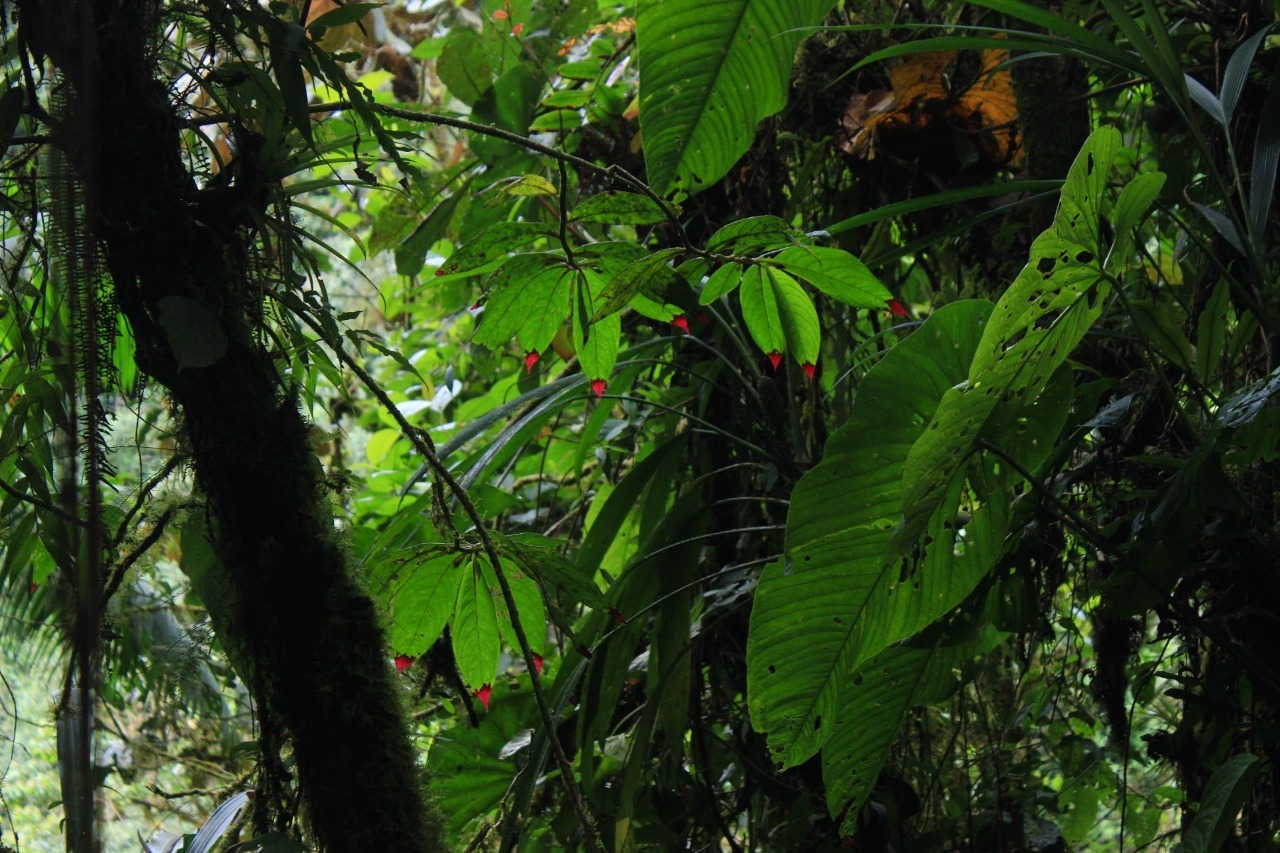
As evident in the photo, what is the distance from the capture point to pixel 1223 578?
0.89 m

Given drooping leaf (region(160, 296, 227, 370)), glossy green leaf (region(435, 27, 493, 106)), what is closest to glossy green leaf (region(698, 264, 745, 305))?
drooping leaf (region(160, 296, 227, 370))

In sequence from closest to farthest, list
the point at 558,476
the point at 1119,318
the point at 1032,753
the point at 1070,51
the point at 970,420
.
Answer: the point at 970,420
the point at 1070,51
the point at 1119,318
the point at 1032,753
the point at 558,476

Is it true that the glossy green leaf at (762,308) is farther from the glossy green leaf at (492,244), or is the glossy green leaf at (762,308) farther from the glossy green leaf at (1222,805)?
the glossy green leaf at (1222,805)

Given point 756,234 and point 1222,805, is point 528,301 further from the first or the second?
point 1222,805

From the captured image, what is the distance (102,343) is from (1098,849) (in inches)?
91.9

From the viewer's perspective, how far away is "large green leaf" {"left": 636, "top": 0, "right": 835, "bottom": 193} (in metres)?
0.85

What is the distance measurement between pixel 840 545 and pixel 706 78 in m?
0.42

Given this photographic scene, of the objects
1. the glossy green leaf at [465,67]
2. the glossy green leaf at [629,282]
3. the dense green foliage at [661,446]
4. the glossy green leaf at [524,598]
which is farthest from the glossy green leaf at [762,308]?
the glossy green leaf at [465,67]

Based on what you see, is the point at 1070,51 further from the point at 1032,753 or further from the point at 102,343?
the point at 1032,753

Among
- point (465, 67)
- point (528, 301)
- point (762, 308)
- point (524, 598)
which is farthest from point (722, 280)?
point (465, 67)

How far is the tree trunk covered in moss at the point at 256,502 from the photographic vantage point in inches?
26.7

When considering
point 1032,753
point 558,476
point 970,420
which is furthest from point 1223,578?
point 558,476

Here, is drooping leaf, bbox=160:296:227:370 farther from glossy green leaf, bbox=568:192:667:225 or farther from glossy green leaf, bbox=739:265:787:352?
glossy green leaf, bbox=739:265:787:352

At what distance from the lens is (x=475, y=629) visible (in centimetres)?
87
